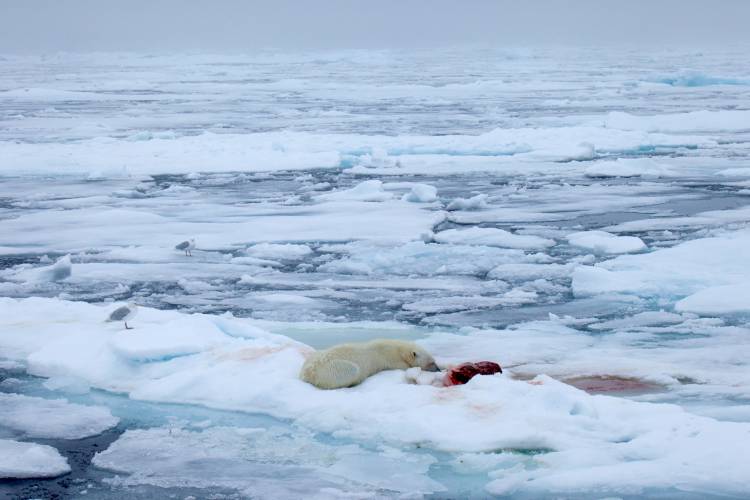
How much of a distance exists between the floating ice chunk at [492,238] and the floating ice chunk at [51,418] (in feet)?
15.6

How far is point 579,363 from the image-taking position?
5051 millimetres

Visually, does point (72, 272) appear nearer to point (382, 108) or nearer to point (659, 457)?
point (659, 457)

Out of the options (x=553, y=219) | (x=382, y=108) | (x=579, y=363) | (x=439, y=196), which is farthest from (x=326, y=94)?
(x=579, y=363)

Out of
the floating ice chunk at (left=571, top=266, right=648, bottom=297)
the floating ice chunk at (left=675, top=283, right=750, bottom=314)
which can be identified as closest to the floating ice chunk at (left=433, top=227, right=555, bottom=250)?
the floating ice chunk at (left=571, top=266, right=648, bottom=297)

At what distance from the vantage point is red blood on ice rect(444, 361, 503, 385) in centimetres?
445

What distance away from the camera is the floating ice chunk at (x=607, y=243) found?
815 cm

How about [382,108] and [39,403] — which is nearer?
[39,403]

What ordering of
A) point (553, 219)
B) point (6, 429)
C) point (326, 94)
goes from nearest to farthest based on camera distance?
point (6, 429) → point (553, 219) → point (326, 94)

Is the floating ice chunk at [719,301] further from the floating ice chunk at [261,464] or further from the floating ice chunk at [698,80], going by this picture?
the floating ice chunk at [698,80]

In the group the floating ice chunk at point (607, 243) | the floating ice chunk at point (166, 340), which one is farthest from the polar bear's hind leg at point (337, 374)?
the floating ice chunk at point (607, 243)

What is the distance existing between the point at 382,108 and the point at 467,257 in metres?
16.9

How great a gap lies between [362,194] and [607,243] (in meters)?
3.94

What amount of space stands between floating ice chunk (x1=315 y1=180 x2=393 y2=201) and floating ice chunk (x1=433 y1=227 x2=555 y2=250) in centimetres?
242

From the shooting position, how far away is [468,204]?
10.8 metres
